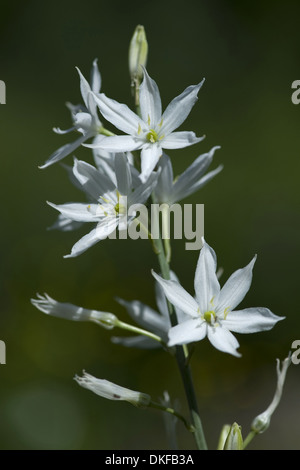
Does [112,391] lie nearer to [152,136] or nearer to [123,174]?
[123,174]

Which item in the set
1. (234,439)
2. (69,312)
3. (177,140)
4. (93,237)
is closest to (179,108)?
(177,140)

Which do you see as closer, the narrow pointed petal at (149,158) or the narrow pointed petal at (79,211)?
the narrow pointed petal at (149,158)

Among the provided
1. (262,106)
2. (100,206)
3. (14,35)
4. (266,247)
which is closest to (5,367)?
(266,247)

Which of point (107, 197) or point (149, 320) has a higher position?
point (107, 197)

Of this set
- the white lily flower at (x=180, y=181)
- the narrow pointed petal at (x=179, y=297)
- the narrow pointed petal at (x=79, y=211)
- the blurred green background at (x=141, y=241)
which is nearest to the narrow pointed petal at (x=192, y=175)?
the white lily flower at (x=180, y=181)

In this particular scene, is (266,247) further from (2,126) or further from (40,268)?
(2,126)

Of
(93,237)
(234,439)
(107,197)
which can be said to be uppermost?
(107,197)

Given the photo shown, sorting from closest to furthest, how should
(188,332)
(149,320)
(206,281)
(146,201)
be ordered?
(188,332) → (206,281) → (146,201) → (149,320)

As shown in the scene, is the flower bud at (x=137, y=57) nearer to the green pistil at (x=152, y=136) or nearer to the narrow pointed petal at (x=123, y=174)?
the green pistil at (x=152, y=136)

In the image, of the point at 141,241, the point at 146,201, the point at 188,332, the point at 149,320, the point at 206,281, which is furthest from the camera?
the point at 141,241
